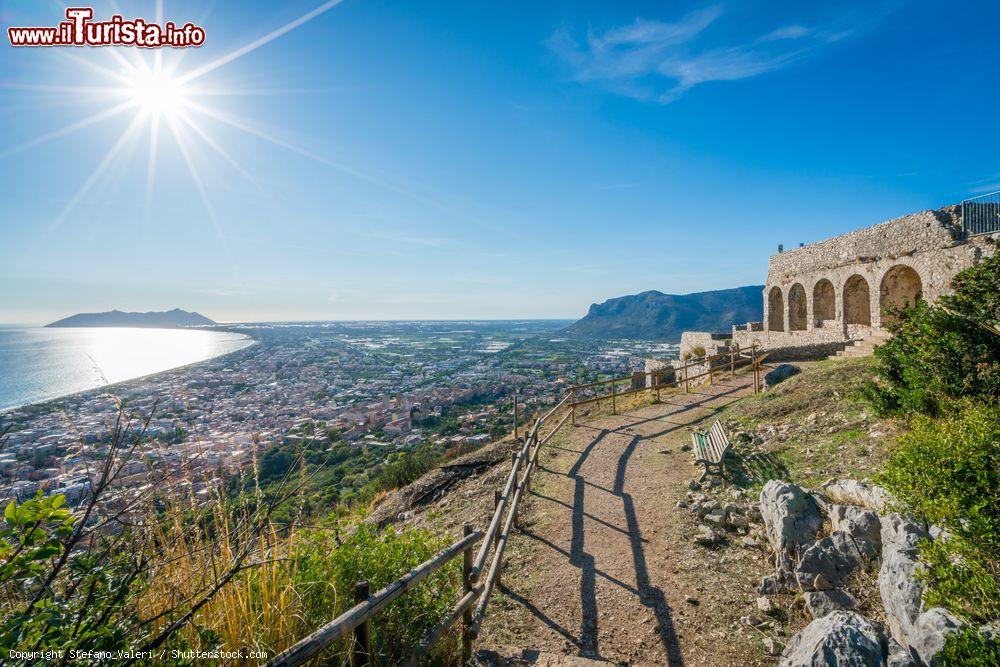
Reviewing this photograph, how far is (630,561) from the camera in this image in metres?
4.94

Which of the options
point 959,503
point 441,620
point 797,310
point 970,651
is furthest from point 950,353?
point 797,310

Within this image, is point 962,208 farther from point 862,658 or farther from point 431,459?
point 431,459

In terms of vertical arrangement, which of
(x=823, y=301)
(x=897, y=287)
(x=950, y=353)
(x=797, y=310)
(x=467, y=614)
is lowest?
(x=467, y=614)

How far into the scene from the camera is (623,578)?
4.63 metres

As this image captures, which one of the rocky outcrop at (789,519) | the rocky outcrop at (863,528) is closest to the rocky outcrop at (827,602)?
the rocky outcrop at (863,528)

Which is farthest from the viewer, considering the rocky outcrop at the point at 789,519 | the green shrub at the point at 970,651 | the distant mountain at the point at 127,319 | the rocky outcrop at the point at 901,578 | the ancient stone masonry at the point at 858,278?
the distant mountain at the point at 127,319

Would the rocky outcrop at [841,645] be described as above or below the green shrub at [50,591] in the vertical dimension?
below

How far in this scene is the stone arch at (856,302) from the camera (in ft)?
54.4

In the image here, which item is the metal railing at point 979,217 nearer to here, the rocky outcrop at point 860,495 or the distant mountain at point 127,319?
the rocky outcrop at point 860,495

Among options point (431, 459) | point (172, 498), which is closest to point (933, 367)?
point (172, 498)

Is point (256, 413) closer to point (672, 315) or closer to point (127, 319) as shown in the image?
point (127, 319)

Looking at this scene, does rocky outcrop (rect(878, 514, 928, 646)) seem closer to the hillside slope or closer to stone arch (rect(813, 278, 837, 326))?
the hillside slope

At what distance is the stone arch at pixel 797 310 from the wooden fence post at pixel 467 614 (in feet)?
72.7

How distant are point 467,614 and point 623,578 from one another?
6.86ft
